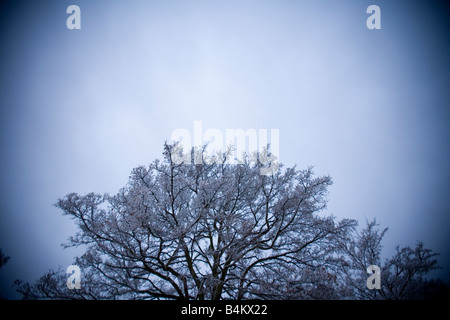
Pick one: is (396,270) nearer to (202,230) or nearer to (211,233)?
(211,233)

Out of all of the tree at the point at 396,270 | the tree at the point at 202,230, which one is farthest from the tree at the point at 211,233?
the tree at the point at 396,270

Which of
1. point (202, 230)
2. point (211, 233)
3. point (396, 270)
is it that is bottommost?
point (396, 270)

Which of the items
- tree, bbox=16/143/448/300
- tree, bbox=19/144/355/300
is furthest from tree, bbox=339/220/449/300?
tree, bbox=19/144/355/300

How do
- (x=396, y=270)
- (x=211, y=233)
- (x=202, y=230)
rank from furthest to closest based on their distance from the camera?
(x=396, y=270) < (x=211, y=233) < (x=202, y=230)

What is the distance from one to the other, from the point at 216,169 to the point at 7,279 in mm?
10224

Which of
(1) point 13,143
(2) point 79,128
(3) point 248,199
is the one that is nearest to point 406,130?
(3) point 248,199

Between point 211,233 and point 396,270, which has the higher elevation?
point 211,233

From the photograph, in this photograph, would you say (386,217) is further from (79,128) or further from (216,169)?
(79,128)

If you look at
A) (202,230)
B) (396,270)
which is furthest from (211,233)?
(396,270)

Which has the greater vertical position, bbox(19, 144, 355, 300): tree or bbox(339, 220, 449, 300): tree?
bbox(19, 144, 355, 300): tree

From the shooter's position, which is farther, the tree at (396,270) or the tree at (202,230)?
the tree at (396,270)

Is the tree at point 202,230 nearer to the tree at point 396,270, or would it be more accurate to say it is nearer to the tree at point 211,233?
the tree at point 211,233

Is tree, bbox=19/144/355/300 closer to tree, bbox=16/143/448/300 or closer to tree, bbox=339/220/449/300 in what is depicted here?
tree, bbox=16/143/448/300
